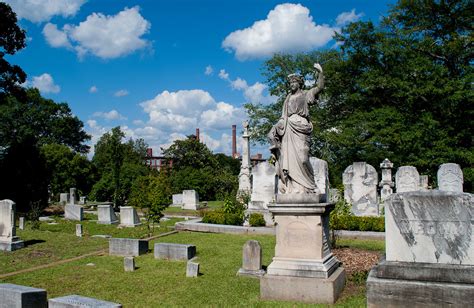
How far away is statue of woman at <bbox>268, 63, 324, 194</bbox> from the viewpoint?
8.19 metres

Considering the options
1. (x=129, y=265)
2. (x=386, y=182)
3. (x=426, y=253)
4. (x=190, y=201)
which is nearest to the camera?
(x=426, y=253)

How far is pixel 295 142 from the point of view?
8289mm

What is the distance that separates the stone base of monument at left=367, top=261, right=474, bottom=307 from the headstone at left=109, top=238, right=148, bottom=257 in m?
8.43

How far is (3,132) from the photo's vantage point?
2169 inches

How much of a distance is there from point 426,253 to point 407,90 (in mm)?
23802

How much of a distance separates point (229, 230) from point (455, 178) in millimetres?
10604

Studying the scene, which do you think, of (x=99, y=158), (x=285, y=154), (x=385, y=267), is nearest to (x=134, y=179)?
(x=99, y=158)

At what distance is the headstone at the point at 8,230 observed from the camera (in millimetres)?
14297

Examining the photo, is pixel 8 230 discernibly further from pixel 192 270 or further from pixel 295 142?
pixel 295 142

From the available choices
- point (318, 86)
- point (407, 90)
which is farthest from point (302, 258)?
point (407, 90)

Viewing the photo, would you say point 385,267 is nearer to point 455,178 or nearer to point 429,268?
point 429,268

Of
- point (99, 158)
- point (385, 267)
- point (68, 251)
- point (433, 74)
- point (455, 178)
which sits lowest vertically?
point (68, 251)

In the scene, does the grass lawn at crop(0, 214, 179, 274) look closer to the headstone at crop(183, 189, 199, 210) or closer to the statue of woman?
the statue of woman

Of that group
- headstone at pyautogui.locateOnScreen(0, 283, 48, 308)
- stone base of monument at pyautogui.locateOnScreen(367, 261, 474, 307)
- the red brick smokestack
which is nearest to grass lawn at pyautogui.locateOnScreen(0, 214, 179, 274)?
headstone at pyautogui.locateOnScreen(0, 283, 48, 308)
